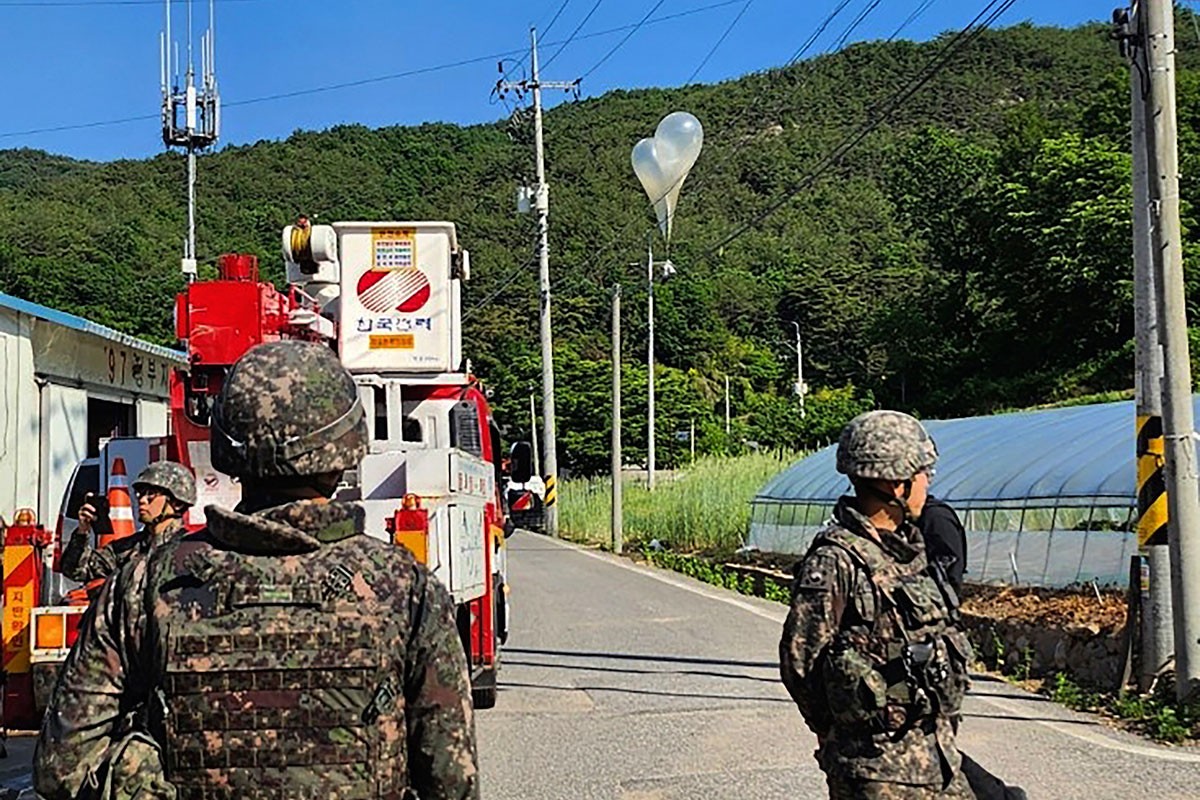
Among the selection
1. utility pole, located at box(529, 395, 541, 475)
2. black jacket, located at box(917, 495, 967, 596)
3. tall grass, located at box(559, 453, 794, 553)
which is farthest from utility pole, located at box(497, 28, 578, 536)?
black jacket, located at box(917, 495, 967, 596)

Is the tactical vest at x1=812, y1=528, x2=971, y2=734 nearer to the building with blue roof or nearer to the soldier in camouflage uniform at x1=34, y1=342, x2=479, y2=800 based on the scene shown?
the soldier in camouflage uniform at x1=34, y1=342, x2=479, y2=800

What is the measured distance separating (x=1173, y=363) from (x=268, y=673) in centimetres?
890

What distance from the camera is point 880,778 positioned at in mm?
4090

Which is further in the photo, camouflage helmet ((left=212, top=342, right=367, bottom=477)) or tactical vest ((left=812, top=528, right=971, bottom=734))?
tactical vest ((left=812, top=528, right=971, bottom=734))

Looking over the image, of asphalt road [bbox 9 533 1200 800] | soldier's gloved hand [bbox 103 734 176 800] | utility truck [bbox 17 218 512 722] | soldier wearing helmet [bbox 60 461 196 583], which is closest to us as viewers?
soldier's gloved hand [bbox 103 734 176 800]

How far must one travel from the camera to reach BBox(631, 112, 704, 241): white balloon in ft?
54.1

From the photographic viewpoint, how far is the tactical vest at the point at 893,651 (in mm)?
4055

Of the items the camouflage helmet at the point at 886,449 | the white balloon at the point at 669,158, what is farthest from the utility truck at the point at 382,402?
the white balloon at the point at 669,158

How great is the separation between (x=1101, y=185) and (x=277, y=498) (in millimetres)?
53144

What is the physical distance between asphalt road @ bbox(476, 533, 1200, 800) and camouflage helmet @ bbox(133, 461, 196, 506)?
101 inches

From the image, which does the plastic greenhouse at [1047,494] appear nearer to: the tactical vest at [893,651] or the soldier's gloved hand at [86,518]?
the soldier's gloved hand at [86,518]

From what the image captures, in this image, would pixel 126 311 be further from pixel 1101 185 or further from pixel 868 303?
pixel 868 303

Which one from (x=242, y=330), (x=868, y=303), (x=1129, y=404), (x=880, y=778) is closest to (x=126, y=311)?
(x=1129, y=404)

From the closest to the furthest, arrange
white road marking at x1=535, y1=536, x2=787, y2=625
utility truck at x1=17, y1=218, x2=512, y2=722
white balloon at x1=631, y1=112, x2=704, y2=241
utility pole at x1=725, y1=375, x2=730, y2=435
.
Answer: utility truck at x1=17, y1=218, x2=512, y2=722, white balloon at x1=631, y1=112, x2=704, y2=241, white road marking at x1=535, y1=536, x2=787, y2=625, utility pole at x1=725, y1=375, x2=730, y2=435
